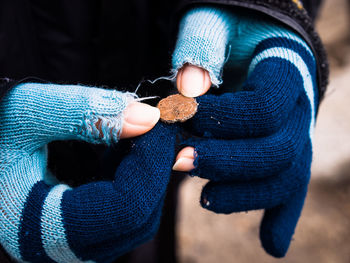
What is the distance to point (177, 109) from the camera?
76cm

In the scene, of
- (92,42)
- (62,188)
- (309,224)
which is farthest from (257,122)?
(309,224)

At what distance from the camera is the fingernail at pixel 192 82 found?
80 centimetres

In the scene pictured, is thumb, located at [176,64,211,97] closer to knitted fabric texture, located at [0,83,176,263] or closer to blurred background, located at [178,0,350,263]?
knitted fabric texture, located at [0,83,176,263]

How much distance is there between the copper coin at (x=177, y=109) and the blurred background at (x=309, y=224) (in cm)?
149

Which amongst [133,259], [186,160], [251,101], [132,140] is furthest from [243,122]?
[133,259]

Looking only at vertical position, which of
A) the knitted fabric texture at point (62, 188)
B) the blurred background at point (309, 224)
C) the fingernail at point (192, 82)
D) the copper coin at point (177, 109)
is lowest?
the blurred background at point (309, 224)

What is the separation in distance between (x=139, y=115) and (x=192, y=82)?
181mm

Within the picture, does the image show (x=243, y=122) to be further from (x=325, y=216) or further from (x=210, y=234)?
(x=325, y=216)

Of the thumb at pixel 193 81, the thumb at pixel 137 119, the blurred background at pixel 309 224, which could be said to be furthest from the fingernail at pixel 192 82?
the blurred background at pixel 309 224

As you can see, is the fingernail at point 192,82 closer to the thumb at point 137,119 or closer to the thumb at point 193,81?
the thumb at point 193,81

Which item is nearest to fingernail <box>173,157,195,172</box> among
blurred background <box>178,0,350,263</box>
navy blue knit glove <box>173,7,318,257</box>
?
navy blue knit glove <box>173,7,318,257</box>

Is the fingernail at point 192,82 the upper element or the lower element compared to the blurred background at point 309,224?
upper

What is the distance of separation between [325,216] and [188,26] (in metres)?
1.73

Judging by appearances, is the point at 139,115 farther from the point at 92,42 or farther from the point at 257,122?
the point at 92,42
